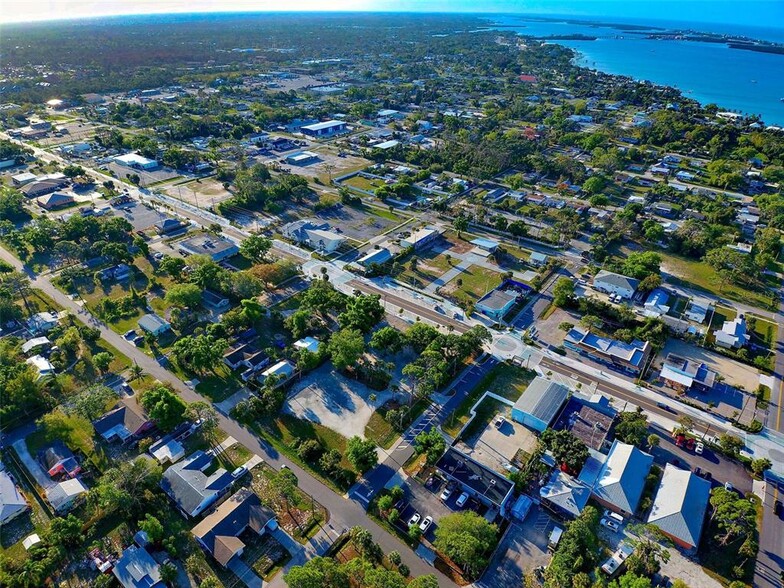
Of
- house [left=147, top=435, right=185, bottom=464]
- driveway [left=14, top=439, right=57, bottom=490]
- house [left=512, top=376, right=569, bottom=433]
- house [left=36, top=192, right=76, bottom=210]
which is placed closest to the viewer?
driveway [left=14, top=439, right=57, bottom=490]

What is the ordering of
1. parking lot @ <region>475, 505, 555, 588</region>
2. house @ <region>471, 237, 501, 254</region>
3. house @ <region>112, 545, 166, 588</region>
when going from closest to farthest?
1. house @ <region>112, 545, 166, 588</region>
2. parking lot @ <region>475, 505, 555, 588</region>
3. house @ <region>471, 237, 501, 254</region>

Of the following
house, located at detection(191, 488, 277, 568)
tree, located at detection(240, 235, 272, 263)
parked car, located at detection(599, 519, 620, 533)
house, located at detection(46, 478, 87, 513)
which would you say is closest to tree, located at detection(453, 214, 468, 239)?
tree, located at detection(240, 235, 272, 263)

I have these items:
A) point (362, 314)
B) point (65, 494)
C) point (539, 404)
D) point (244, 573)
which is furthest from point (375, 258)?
point (65, 494)

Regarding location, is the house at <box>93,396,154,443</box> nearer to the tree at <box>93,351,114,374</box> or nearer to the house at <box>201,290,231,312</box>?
the tree at <box>93,351,114,374</box>

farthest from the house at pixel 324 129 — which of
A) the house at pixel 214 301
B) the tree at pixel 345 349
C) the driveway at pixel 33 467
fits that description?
the driveway at pixel 33 467

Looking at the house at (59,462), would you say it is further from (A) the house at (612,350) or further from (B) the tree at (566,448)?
(A) the house at (612,350)

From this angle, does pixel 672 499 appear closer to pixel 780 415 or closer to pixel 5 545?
pixel 780 415

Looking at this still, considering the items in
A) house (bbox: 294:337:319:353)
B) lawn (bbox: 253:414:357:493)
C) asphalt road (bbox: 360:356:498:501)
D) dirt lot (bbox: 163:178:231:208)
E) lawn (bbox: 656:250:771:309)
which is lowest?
lawn (bbox: 253:414:357:493)

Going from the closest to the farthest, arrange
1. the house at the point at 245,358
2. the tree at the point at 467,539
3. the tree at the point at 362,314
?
the tree at the point at 467,539
the house at the point at 245,358
the tree at the point at 362,314
